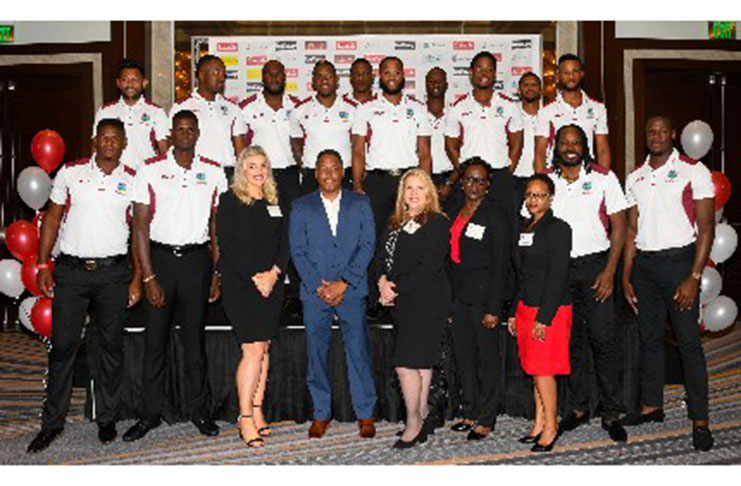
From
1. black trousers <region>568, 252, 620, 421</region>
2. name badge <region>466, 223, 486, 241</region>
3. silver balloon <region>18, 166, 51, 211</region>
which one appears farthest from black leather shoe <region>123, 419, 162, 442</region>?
black trousers <region>568, 252, 620, 421</region>

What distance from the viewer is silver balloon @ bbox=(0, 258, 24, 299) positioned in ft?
21.9

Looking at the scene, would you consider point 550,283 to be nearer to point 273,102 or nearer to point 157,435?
point 157,435

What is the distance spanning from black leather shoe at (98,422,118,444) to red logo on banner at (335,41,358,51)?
14.3 ft

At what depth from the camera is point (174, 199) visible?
194 inches

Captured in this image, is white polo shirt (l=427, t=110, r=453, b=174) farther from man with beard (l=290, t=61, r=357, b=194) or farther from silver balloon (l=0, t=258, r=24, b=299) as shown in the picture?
silver balloon (l=0, t=258, r=24, b=299)

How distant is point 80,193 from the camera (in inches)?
191

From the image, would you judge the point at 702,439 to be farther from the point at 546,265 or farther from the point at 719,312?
the point at 719,312

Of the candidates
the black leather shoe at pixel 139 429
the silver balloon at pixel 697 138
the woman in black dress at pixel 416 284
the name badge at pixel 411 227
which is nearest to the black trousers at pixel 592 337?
the woman in black dress at pixel 416 284

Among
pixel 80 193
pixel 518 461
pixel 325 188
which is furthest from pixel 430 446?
pixel 80 193

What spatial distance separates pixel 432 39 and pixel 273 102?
2.26 metres

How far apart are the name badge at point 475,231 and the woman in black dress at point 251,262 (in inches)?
39.6

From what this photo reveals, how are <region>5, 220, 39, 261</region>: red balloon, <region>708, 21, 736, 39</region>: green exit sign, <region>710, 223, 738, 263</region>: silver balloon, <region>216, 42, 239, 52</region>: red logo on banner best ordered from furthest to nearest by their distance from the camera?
<region>708, 21, 736, 39</region>: green exit sign → <region>216, 42, 239, 52</region>: red logo on banner → <region>710, 223, 738, 263</region>: silver balloon → <region>5, 220, 39, 261</region>: red balloon

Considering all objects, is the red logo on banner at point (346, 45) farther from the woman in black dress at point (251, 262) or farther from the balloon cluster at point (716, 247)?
the woman in black dress at point (251, 262)

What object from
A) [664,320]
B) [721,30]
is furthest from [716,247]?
[721,30]
